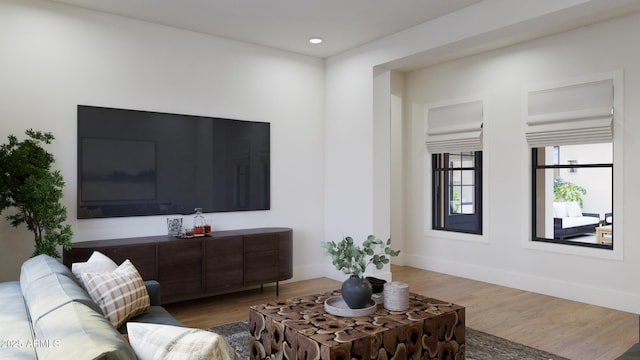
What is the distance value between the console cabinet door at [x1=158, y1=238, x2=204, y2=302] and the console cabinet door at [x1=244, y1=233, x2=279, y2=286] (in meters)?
0.51

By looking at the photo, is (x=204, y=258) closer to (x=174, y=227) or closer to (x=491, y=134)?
(x=174, y=227)

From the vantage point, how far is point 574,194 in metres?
4.92

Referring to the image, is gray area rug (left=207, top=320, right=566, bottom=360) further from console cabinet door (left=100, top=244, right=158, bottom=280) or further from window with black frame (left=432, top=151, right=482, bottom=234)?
window with black frame (left=432, top=151, right=482, bottom=234)

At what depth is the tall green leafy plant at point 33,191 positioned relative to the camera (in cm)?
328

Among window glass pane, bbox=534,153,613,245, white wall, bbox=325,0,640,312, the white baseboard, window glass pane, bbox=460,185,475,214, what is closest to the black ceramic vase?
white wall, bbox=325,0,640,312

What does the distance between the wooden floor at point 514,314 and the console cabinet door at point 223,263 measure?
225mm

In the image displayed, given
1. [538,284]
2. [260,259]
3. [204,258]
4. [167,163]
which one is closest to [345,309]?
[204,258]

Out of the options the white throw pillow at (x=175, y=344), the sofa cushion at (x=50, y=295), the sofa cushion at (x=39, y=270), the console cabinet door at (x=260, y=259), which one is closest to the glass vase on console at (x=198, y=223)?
the console cabinet door at (x=260, y=259)

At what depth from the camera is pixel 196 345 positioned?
1317 mm

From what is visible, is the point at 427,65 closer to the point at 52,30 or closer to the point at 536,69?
the point at 536,69

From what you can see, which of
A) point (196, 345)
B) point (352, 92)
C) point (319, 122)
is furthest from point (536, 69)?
point (196, 345)

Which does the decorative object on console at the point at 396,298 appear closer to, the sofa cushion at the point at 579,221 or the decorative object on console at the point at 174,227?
the decorative object on console at the point at 174,227

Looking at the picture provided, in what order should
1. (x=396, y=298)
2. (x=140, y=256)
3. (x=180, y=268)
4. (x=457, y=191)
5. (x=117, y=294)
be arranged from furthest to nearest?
1. (x=457, y=191)
2. (x=180, y=268)
3. (x=140, y=256)
4. (x=396, y=298)
5. (x=117, y=294)

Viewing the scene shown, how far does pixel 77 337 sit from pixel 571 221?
5101 mm
